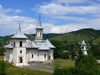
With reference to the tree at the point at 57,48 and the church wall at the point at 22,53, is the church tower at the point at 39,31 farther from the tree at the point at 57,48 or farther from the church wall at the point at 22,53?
the tree at the point at 57,48

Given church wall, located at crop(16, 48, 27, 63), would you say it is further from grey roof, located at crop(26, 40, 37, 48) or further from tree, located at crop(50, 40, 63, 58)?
tree, located at crop(50, 40, 63, 58)

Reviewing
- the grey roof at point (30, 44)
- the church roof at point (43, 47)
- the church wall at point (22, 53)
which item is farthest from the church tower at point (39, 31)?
the church wall at point (22, 53)

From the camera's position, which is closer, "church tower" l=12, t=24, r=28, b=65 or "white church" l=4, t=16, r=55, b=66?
"church tower" l=12, t=24, r=28, b=65

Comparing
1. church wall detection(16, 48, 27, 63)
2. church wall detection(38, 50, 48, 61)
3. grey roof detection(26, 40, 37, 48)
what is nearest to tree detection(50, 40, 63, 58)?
church wall detection(38, 50, 48, 61)

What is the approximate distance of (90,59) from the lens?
24953mm

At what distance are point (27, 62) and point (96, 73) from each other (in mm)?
22087

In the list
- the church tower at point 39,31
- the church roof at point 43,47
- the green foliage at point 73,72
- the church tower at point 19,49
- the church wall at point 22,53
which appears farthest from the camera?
the church tower at point 39,31

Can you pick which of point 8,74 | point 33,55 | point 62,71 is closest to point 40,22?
point 33,55

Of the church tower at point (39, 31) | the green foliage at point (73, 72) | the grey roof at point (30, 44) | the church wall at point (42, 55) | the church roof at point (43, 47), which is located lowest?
the green foliage at point (73, 72)

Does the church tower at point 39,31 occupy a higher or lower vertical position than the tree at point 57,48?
higher

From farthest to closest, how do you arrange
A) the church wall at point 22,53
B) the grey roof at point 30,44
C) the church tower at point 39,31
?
the church tower at point 39,31 → the grey roof at point 30,44 → the church wall at point 22,53

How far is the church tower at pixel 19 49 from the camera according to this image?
37062mm

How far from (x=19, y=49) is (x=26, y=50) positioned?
140 inches

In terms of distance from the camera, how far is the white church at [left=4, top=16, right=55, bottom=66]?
37.4m
